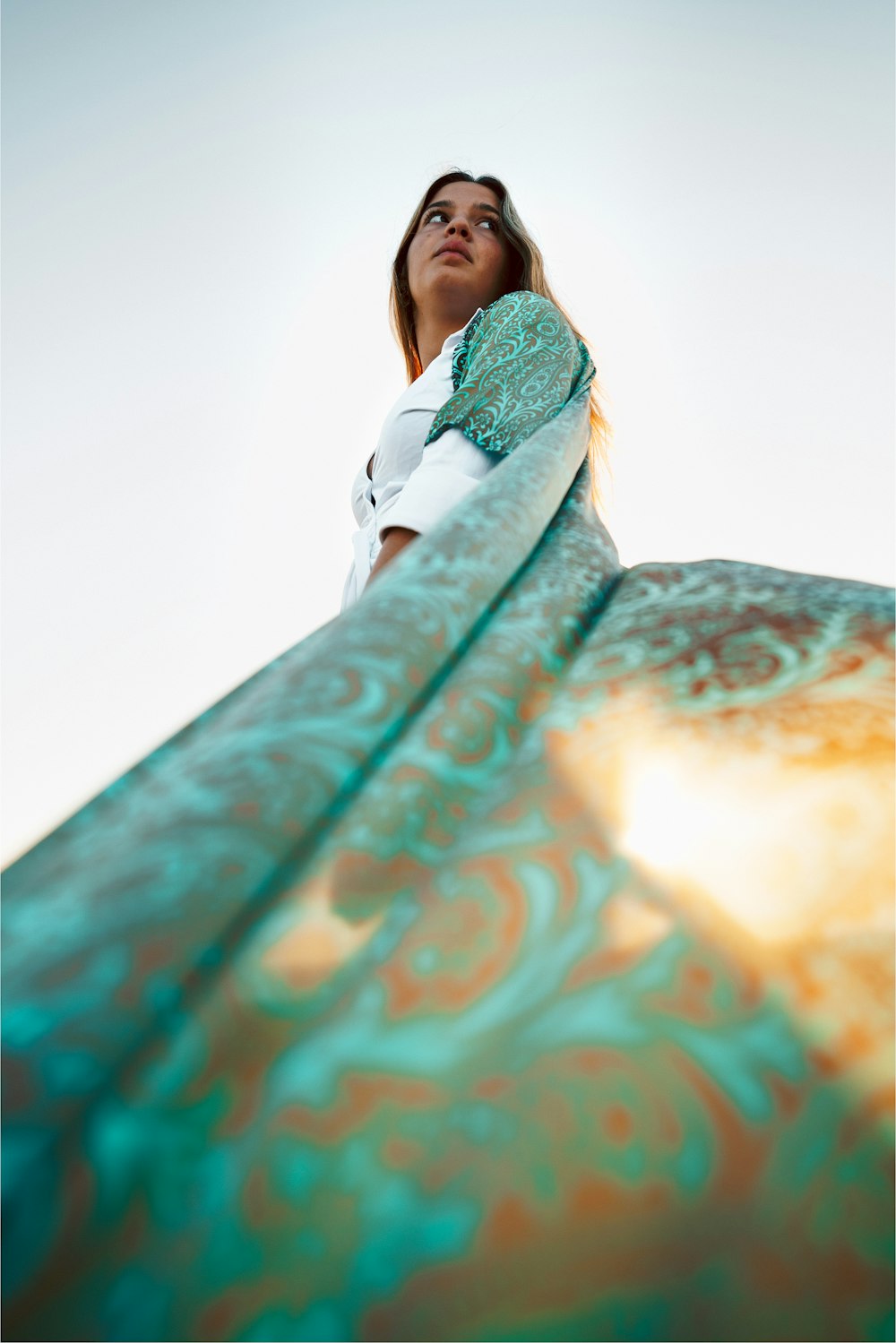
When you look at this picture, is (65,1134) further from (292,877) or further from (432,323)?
(432,323)

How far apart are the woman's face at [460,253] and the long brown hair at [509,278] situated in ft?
0.07

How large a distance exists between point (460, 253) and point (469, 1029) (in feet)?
4.69

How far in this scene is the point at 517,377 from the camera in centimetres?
79

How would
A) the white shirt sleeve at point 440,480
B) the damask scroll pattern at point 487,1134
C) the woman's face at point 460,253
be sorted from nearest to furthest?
the damask scroll pattern at point 487,1134, the white shirt sleeve at point 440,480, the woman's face at point 460,253

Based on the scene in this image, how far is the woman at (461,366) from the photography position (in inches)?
29.9

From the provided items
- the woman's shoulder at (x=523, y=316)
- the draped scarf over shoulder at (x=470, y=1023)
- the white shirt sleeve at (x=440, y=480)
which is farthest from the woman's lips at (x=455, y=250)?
the draped scarf over shoulder at (x=470, y=1023)

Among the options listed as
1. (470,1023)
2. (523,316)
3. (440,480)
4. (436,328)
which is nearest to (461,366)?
(523,316)

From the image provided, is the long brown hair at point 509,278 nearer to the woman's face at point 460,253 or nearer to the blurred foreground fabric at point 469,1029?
the woman's face at point 460,253

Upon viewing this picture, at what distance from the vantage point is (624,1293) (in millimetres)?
A: 207

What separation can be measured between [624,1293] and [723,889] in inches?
4.7

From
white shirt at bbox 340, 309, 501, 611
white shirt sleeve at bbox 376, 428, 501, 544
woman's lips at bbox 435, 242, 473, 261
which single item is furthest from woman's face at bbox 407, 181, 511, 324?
white shirt sleeve at bbox 376, 428, 501, 544

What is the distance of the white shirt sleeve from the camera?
738 millimetres

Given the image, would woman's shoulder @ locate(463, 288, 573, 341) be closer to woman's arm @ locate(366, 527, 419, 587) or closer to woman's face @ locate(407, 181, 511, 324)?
woman's arm @ locate(366, 527, 419, 587)

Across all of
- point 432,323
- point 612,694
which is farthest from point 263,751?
point 432,323
